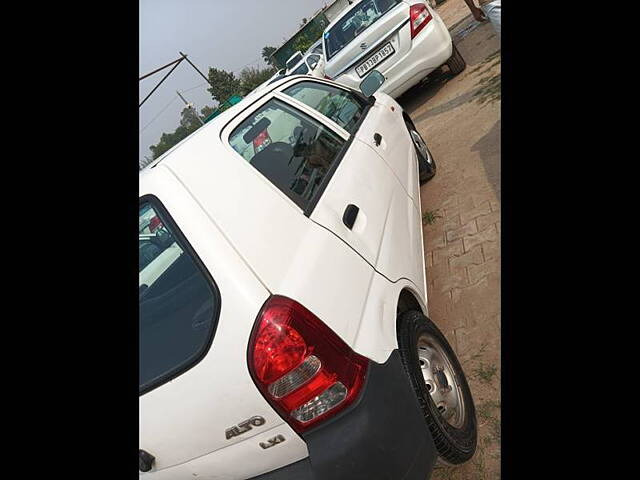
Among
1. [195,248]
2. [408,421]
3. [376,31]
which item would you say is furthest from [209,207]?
[376,31]

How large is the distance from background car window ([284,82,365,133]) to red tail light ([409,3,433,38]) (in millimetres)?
2962

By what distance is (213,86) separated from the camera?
36.0 m

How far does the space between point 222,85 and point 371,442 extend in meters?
39.4

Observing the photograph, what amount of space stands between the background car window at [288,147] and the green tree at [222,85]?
36.1 m

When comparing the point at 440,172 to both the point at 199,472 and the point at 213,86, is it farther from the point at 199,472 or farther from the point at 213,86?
the point at 213,86

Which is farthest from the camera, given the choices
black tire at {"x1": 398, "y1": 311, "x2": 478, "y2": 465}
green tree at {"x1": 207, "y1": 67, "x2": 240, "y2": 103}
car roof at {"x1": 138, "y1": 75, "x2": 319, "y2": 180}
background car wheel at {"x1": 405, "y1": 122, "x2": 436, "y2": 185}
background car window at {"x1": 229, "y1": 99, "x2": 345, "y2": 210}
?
green tree at {"x1": 207, "y1": 67, "x2": 240, "y2": 103}

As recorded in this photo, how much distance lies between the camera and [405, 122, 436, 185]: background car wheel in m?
3.86

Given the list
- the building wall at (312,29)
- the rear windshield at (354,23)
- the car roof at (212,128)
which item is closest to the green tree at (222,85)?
the building wall at (312,29)

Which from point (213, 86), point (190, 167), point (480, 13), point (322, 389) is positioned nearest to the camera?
point (322, 389)

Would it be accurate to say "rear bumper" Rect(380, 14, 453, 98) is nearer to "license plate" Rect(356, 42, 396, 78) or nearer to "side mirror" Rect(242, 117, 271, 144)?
"license plate" Rect(356, 42, 396, 78)

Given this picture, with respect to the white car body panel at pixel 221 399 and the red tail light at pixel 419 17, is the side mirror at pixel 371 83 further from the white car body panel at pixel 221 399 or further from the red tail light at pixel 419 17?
the red tail light at pixel 419 17

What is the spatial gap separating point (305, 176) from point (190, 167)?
566 mm

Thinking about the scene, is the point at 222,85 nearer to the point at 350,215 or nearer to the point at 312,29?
the point at 312,29

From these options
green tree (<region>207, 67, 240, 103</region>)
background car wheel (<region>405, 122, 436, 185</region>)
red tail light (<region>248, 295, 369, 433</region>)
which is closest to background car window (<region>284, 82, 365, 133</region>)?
background car wheel (<region>405, 122, 436, 185</region>)
